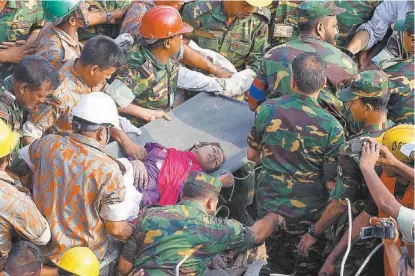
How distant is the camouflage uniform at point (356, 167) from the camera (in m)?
4.77

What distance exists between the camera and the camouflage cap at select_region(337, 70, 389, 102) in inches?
193

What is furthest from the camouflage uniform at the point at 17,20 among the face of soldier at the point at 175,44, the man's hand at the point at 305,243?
the man's hand at the point at 305,243

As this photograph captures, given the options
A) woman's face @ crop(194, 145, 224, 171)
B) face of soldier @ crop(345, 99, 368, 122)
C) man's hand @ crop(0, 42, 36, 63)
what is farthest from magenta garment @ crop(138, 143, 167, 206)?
man's hand @ crop(0, 42, 36, 63)

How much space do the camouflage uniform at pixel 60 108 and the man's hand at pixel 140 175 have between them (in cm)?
55

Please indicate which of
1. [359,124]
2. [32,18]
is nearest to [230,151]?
[359,124]

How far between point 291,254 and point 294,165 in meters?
0.71

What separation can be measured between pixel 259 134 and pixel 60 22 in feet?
6.56

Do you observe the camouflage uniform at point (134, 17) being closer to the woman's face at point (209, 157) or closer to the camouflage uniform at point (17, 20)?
the camouflage uniform at point (17, 20)

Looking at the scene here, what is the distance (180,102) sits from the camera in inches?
275

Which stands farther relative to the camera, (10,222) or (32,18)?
(32,18)

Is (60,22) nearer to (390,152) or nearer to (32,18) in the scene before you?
(32,18)

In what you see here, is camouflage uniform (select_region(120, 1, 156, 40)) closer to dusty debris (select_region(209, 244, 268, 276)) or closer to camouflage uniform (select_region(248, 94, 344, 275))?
camouflage uniform (select_region(248, 94, 344, 275))

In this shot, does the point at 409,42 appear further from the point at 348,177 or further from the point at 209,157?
the point at 209,157

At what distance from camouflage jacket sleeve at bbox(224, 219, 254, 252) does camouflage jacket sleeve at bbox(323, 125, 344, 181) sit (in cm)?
68
